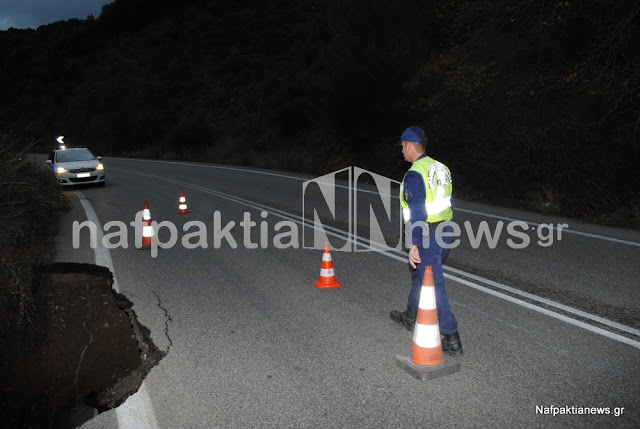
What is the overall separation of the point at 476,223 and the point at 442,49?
1355 centimetres

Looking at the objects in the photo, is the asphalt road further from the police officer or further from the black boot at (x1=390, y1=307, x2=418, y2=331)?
the police officer

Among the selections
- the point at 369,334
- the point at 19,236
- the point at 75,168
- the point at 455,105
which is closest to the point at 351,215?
the point at 19,236

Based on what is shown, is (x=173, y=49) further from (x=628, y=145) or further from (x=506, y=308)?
(x=506, y=308)

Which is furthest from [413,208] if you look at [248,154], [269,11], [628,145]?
[269,11]

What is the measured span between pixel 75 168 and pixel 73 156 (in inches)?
49.7

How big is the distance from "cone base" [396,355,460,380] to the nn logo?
424 cm

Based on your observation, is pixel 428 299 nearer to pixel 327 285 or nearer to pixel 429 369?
pixel 429 369

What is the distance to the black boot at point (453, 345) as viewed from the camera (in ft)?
14.7

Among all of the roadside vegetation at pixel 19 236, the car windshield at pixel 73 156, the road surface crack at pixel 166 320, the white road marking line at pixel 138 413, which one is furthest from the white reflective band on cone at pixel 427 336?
the car windshield at pixel 73 156

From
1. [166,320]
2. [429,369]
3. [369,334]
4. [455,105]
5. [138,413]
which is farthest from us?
[455,105]

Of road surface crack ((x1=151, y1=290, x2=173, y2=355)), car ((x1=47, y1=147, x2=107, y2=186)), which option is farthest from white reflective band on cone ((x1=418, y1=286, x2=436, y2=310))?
car ((x1=47, y1=147, x2=107, y2=186))

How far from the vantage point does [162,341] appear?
4898 millimetres

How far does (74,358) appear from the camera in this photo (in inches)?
189

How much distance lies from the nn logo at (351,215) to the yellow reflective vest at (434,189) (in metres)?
3.93
